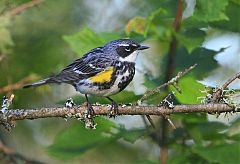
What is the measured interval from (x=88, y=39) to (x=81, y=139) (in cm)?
54

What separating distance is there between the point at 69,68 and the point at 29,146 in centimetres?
167

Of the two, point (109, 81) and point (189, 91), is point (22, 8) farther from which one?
point (189, 91)

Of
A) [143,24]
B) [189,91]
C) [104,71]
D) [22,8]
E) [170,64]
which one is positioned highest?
[22,8]

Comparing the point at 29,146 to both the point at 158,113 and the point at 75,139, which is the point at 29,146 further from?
the point at 158,113

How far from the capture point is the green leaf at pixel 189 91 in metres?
2.98

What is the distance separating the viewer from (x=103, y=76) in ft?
12.5

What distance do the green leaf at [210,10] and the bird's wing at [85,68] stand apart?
39.0 inches

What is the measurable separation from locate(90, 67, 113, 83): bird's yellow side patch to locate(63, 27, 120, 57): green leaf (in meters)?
0.41

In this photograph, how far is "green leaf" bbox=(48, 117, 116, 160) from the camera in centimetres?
330

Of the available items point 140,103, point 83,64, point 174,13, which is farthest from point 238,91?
point 83,64

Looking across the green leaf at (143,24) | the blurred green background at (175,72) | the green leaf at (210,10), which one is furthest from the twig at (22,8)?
the green leaf at (210,10)

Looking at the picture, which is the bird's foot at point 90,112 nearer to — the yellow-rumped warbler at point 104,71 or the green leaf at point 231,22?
the yellow-rumped warbler at point 104,71

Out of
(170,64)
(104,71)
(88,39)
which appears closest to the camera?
(170,64)

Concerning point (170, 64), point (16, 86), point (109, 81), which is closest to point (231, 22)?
point (170, 64)
